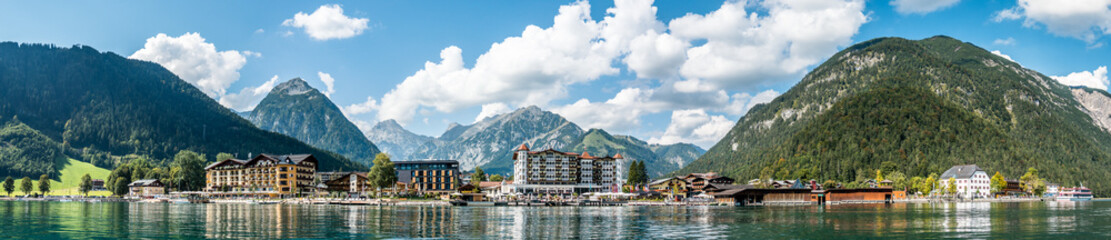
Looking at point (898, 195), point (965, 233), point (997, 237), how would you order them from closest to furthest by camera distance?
point (997, 237)
point (965, 233)
point (898, 195)

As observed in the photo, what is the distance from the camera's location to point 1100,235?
5850 cm

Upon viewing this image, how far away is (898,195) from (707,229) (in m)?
146

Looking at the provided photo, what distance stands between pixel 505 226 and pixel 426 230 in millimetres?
10228

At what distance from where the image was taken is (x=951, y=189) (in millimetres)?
198125

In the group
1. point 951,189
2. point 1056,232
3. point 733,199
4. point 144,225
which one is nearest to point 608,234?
point 1056,232

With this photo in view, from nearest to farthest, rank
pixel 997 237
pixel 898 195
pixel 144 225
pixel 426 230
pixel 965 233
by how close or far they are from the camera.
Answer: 1. pixel 997 237
2. pixel 965 233
3. pixel 426 230
4. pixel 144 225
5. pixel 898 195

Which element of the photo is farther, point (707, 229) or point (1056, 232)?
point (707, 229)

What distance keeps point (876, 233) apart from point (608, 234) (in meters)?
22.0

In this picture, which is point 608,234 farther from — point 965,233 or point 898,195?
point 898,195

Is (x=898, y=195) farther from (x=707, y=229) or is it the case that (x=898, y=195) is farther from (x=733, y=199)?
(x=707, y=229)

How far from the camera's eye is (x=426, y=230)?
215ft

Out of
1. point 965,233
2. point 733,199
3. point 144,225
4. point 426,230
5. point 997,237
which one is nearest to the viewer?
point 997,237

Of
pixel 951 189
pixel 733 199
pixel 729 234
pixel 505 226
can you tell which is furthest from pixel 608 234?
pixel 951 189

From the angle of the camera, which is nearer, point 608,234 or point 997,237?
point 997,237
